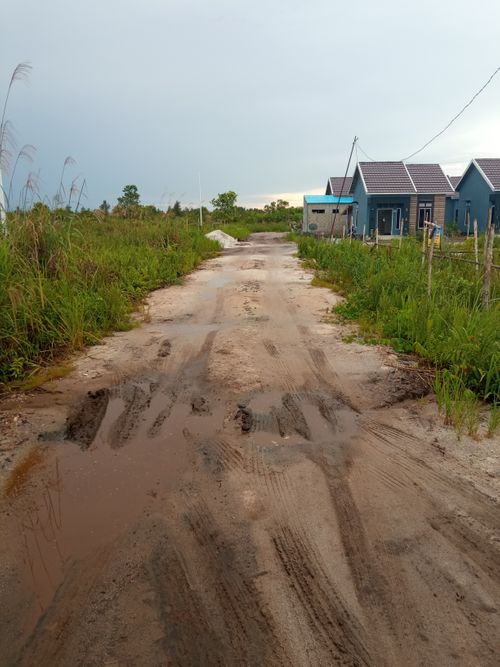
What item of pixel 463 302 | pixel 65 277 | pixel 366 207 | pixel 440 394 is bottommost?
pixel 440 394

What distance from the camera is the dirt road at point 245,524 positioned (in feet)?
6.68

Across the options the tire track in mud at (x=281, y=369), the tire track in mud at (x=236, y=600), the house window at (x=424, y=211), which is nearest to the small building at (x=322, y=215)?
the house window at (x=424, y=211)

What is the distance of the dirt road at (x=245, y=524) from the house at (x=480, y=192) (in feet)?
79.1

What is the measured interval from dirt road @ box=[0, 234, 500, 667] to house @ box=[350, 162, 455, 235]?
2326 cm

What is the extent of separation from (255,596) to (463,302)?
544 cm

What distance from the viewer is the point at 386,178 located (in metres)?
26.8

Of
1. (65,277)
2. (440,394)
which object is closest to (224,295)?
(65,277)

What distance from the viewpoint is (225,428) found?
3.95 m

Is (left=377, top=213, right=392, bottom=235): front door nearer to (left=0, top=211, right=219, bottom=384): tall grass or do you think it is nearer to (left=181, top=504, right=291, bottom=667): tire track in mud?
(left=0, top=211, right=219, bottom=384): tall grass

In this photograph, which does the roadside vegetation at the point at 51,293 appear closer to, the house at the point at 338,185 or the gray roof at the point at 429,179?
the gray roof at the point at 429,179

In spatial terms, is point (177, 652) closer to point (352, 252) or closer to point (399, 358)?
point (399, 358)

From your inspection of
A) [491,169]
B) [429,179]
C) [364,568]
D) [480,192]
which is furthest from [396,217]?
[364,568]

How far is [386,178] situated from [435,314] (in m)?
22.9

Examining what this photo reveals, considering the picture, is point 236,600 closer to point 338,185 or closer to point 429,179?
point 429,179
